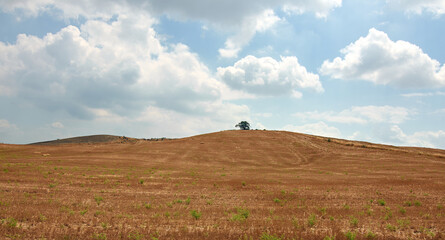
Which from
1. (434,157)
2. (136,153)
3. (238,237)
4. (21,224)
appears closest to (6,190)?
(21,224)

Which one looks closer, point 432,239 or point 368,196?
point 432,239

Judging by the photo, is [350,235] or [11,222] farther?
[11,222]

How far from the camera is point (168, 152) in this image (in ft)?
203

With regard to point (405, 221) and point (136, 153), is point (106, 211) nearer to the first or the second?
point (405, 221)

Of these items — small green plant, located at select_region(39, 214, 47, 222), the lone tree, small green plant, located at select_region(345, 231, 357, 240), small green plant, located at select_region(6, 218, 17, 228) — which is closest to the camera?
small green plant, located at select_region(345, 231, 357, 240)

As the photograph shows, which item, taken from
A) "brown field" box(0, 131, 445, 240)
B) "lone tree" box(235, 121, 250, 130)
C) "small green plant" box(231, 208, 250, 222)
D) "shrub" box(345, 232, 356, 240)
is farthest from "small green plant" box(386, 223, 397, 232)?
"lone tree" box(235, 121, 250, 130)

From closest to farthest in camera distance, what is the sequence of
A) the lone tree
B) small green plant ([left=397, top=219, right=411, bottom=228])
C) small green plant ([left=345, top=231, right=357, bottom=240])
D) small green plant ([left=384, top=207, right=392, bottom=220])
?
small green plant ([left=345, top=231, right=357, bottom=240]) → small green plant ([left=397, top=219, right=411, bottom=228]) → small green plant ([left=384, top=207, right=392, bottom=220]) → the lone tree

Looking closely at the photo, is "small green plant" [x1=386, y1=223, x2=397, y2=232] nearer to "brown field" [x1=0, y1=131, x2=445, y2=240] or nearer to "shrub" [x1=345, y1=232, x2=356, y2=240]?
"brown field" [x1=0, y1=131, x2=445, y2=240]

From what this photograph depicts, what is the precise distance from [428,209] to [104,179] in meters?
29.7

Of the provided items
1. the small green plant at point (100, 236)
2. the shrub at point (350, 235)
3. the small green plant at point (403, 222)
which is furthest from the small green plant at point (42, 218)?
the small green plant at point (403, 222)

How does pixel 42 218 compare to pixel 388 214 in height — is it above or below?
below

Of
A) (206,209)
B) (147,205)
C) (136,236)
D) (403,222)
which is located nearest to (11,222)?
(136,236)

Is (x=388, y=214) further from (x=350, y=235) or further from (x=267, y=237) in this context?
(x=267, y=237)

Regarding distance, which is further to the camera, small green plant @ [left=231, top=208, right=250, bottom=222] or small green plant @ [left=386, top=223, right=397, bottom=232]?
small green plant @ [left=231, top=208, right=250, bottom=222]
